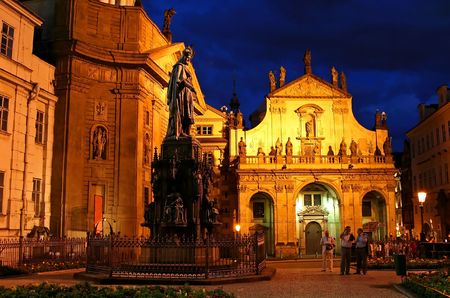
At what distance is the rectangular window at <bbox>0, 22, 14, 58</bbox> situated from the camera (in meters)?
27.5

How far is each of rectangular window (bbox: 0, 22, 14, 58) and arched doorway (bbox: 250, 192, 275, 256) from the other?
1234 inches

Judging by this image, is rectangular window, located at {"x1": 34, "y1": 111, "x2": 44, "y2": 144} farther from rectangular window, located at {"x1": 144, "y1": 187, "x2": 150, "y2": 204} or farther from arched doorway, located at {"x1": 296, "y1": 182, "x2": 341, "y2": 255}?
arched doorway, located at {"x1": 296, "y1": 182, "x2": 341, "y2": 255}

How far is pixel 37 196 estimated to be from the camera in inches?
1207

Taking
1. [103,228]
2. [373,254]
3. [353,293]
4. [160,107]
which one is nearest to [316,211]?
[373,254]

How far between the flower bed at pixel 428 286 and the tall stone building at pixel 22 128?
2050 centimetres

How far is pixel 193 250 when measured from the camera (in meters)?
16.0

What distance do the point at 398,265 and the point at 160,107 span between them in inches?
1069

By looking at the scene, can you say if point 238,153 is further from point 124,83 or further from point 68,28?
point 68,28

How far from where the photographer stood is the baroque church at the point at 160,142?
33.6 meters

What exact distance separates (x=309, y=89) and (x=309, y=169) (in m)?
9.41

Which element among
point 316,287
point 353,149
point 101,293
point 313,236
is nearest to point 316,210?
point 313,236

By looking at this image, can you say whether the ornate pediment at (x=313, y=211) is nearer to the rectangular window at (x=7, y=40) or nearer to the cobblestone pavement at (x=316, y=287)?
the rectangular window at (x=7, y=40)

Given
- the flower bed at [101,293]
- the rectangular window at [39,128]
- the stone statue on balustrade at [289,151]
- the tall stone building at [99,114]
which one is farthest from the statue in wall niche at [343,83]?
the flower bed at [101,293]

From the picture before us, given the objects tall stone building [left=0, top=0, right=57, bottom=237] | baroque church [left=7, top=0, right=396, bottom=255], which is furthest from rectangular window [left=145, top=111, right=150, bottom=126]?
tall stone building [left=0, top=0, right=57, bottom=237]
